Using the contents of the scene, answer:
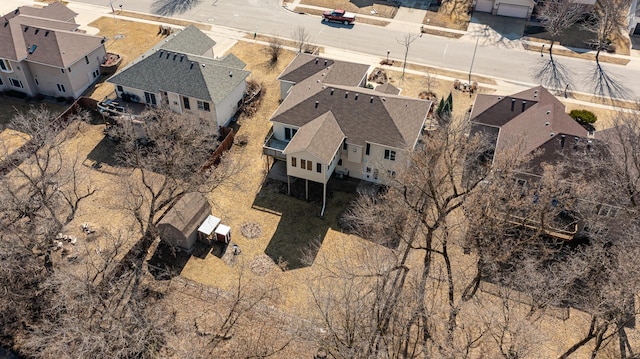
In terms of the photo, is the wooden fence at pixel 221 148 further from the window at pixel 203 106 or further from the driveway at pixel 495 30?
the driveway at pixel 495 30

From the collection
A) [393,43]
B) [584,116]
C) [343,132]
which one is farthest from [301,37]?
[584,116]

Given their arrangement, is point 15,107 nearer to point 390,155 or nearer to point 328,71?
point 328,71

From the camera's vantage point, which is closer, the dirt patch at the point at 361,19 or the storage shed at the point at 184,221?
the storage shed at the point at 184,221

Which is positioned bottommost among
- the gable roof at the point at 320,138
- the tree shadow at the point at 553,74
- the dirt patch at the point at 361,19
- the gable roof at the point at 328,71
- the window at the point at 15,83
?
the window at the point at 15,83

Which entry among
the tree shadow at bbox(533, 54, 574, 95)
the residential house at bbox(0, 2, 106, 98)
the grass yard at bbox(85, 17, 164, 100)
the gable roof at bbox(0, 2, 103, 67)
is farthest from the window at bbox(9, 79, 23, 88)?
the tree shadow at bbox(533, 54, 574, 95)

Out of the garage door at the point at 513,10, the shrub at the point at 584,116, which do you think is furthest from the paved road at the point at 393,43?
the garage door at the point at 513,10

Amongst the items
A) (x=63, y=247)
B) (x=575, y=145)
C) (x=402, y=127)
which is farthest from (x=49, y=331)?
(x=575, y=145)

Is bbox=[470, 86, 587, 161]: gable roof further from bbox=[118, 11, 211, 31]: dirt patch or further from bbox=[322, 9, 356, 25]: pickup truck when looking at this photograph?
bbox=[118, 11, 211, 31]: dirt patch
